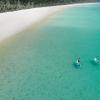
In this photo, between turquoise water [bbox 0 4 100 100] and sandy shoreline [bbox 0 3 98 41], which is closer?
turquoise water [bbox 0 4 100 100]

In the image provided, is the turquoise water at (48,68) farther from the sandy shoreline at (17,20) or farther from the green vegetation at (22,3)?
the green vegetation at (22,3)

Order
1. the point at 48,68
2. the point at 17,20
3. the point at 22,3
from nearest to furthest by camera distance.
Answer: the point at 48,68 → the point at 17,20 → the point at 22,3

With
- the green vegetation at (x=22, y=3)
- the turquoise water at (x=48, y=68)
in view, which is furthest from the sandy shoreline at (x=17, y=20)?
the green vegetation at (x=22, y=3)

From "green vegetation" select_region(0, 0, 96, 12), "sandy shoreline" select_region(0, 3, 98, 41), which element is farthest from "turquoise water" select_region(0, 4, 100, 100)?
"green vegetation" select_region(0, 0, 96, 12)

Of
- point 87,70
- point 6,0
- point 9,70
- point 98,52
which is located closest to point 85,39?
point 98,52

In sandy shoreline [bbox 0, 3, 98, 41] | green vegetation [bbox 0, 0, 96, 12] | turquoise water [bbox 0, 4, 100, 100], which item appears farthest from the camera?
green vegetation [bbox 0, 0, 96, 12]

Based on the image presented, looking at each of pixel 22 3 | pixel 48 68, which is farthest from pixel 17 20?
pixel 22 3

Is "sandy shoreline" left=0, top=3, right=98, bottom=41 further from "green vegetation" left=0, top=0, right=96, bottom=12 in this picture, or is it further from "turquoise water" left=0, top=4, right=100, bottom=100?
"green vegetation" left=0, top=0, right=96, bottom=12

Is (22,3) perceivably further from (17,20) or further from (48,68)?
(48,68)

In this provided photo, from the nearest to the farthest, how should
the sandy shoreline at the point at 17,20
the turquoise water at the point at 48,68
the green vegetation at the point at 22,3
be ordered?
1. the turquoise water at the point at 48,68
2. the sandy shoreline at the point at 17,20
3. the green vegetation at the point at 22,3
